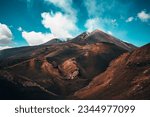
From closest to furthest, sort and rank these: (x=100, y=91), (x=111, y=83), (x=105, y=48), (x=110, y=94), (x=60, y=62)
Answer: (x=110, y=94)
(x=100, y=91)
(x=111, y=83)
(x=60, y=62)
(x=105, y=48)

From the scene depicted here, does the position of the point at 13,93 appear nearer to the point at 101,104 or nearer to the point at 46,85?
the point at 46,85

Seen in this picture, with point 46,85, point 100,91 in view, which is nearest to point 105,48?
point 46,85

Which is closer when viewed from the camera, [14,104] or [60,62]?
[14,104]

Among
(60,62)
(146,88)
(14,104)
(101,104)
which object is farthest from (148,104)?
(60,62)

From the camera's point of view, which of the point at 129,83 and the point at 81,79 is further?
the point at 81,79

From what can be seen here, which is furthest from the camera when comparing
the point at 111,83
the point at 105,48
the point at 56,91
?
the point at 105,48

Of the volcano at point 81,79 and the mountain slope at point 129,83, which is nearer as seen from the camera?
the mountain slope at point 129,83

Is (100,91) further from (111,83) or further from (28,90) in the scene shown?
(28,90)

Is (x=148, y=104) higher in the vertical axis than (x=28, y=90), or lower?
lower

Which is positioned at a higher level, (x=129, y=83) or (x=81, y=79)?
(x=81, y=79)

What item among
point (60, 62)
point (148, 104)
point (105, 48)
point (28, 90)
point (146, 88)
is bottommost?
point (148, 104)

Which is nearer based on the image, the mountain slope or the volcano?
the mountain slope
